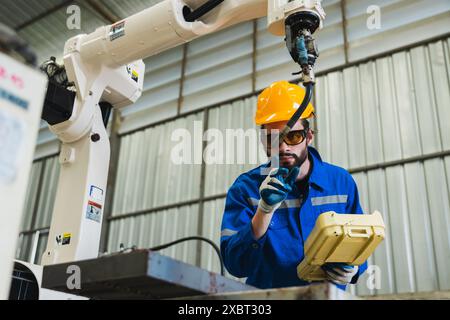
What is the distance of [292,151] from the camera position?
200cm

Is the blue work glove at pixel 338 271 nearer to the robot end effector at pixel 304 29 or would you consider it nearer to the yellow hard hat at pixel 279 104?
the robot end effector at pixel 304 29

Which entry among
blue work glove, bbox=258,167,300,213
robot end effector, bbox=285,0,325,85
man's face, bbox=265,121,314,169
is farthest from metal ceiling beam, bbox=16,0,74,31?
blue work glove, bbox=258,167,300,213

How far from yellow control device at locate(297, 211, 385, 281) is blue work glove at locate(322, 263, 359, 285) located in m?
0.12

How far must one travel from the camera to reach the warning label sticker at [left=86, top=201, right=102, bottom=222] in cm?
173

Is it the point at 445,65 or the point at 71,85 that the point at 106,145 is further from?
the point at 445,65

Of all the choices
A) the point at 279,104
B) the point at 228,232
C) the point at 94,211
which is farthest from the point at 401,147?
the point at 94,211

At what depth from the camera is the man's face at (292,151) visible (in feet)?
6.45

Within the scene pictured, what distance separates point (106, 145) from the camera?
188cm

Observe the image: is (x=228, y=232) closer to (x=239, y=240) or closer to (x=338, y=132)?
(x=239, y=240)

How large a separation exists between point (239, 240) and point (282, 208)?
0.31m

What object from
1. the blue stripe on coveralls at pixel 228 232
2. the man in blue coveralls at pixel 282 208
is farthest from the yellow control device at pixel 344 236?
the blue stripe on coveralls at pixel 228 232

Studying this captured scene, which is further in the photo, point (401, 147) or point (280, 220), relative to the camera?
point (401, 147)

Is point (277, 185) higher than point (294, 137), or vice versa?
point (294, 137)
